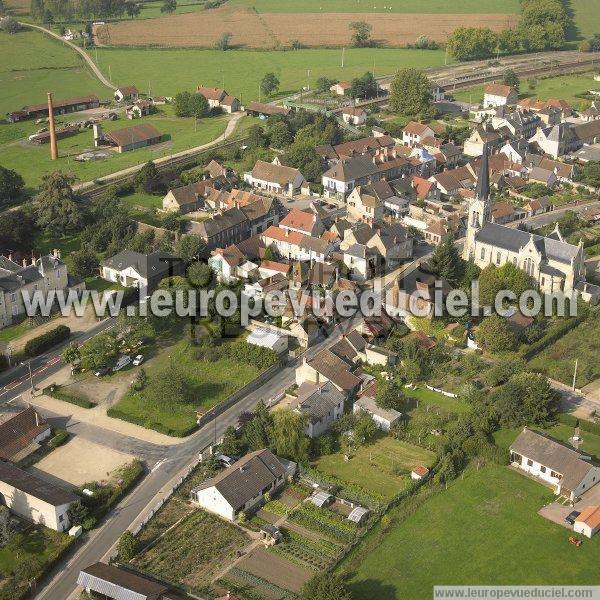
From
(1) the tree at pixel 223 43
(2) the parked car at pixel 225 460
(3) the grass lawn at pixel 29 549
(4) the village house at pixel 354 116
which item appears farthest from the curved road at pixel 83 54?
(3) the grass lawn at pixel 29 549

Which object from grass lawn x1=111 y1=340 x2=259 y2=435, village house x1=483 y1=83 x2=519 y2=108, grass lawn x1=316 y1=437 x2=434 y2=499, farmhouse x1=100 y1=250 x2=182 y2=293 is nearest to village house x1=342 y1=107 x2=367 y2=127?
village house x1=483 y1=83 x2=519 y2=108

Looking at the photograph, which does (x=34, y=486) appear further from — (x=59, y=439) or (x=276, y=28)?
(x=276, y=28)

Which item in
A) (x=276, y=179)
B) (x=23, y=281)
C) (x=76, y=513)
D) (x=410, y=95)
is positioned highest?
(x=410, y=95)

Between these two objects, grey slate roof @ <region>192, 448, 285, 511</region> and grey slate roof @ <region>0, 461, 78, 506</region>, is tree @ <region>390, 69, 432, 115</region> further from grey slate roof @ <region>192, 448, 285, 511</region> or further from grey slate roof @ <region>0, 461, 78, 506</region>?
grey slate roof @ <region>0, 461, 78, 506</region>

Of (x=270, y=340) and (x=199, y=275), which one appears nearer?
(x=270, y=340)

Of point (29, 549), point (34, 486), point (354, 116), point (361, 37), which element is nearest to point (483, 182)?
point (34, 486)
